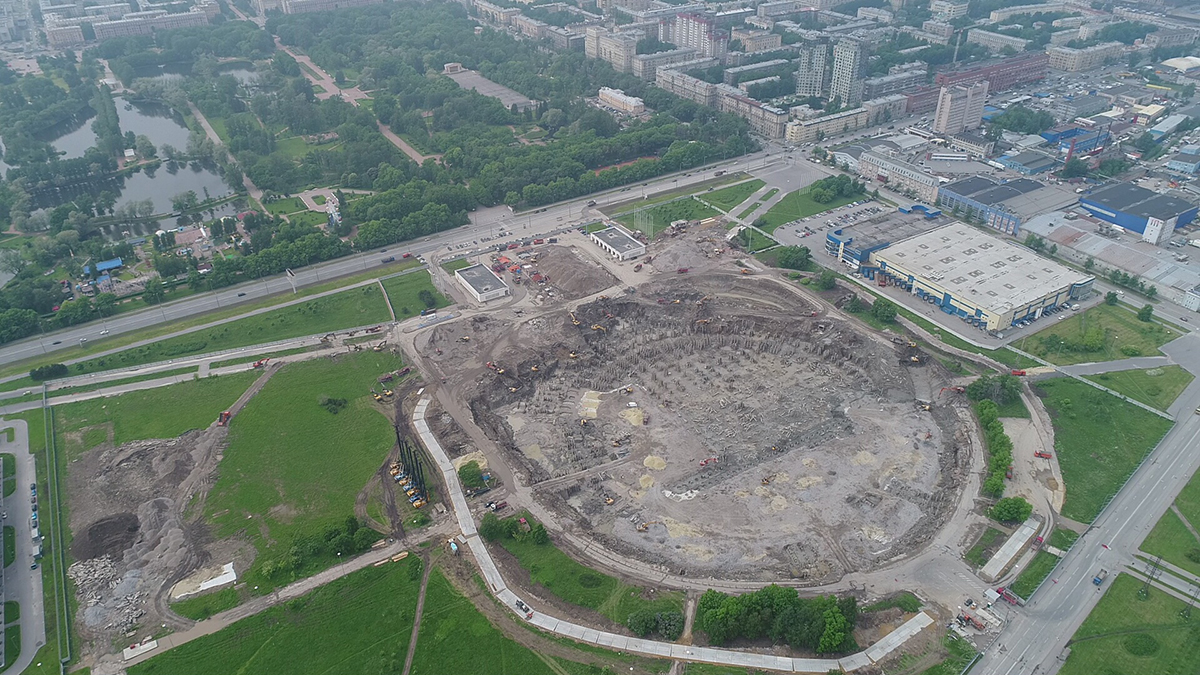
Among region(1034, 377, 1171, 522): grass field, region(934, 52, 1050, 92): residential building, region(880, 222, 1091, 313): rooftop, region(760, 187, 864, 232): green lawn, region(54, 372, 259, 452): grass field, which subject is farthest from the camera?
region(934, 52, 1050, 92): residential building

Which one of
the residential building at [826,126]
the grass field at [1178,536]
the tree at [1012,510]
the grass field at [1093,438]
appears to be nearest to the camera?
the grass field at [1178,536]

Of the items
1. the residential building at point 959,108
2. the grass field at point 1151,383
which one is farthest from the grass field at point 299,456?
the residential building at point 959,108

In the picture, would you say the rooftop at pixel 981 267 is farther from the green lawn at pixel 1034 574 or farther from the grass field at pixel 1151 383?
the green lawn at pixel 1034 574

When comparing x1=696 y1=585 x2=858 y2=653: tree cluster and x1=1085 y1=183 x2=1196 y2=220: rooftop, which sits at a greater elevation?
x1=1085 y1=183 x2=1196 y2=220: rooftop

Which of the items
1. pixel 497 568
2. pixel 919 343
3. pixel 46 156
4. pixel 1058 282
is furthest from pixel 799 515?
pixel 46 156

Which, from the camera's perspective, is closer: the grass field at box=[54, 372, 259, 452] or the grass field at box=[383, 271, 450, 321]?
the grass field at box=[54, 372, 259, 452]

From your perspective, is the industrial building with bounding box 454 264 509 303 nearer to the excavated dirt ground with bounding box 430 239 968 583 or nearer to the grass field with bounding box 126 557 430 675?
the excavated dirt ground with bounding box 430 239 968 583

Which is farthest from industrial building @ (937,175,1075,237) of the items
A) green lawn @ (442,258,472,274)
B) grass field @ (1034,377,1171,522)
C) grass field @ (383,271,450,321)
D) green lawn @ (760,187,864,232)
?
grass field @ (383,271,450,321)
